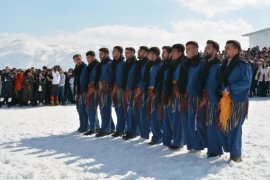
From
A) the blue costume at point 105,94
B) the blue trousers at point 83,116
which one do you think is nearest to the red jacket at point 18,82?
the blue trousers at point 83,116

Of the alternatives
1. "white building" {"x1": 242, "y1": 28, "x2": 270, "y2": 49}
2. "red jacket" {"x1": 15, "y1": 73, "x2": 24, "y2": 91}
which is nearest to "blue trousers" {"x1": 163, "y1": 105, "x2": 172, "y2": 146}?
"red jacket" {"x1": 15, "y1": 73, "x2": 24, "y2": 91}

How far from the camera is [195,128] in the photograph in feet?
23.5

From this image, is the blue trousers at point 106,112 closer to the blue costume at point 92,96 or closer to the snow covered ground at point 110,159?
the blue costume at point 92,96

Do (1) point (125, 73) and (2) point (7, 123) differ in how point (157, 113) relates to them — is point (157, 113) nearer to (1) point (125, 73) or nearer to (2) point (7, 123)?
(1) point (125, 73)

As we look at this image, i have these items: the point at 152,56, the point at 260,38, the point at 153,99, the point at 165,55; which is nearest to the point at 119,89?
the point at 153,99

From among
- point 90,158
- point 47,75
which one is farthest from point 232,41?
point 47,75

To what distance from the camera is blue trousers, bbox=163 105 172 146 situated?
777 centimetres

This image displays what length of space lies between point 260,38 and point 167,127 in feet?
133

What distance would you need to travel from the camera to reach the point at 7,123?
1195 centimetres

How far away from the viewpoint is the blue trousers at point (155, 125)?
26.8ft

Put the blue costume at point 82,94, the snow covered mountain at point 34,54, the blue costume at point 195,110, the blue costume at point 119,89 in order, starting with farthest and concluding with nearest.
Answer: the snow covered mountain at point 34,54 → the blue costume at point 82,94 → the blue costume at point 119,89 → the blue costume at point 195,110

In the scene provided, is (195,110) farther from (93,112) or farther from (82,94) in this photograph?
(82,94)

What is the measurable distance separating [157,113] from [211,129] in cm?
155

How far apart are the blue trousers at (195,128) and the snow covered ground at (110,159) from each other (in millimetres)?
170
